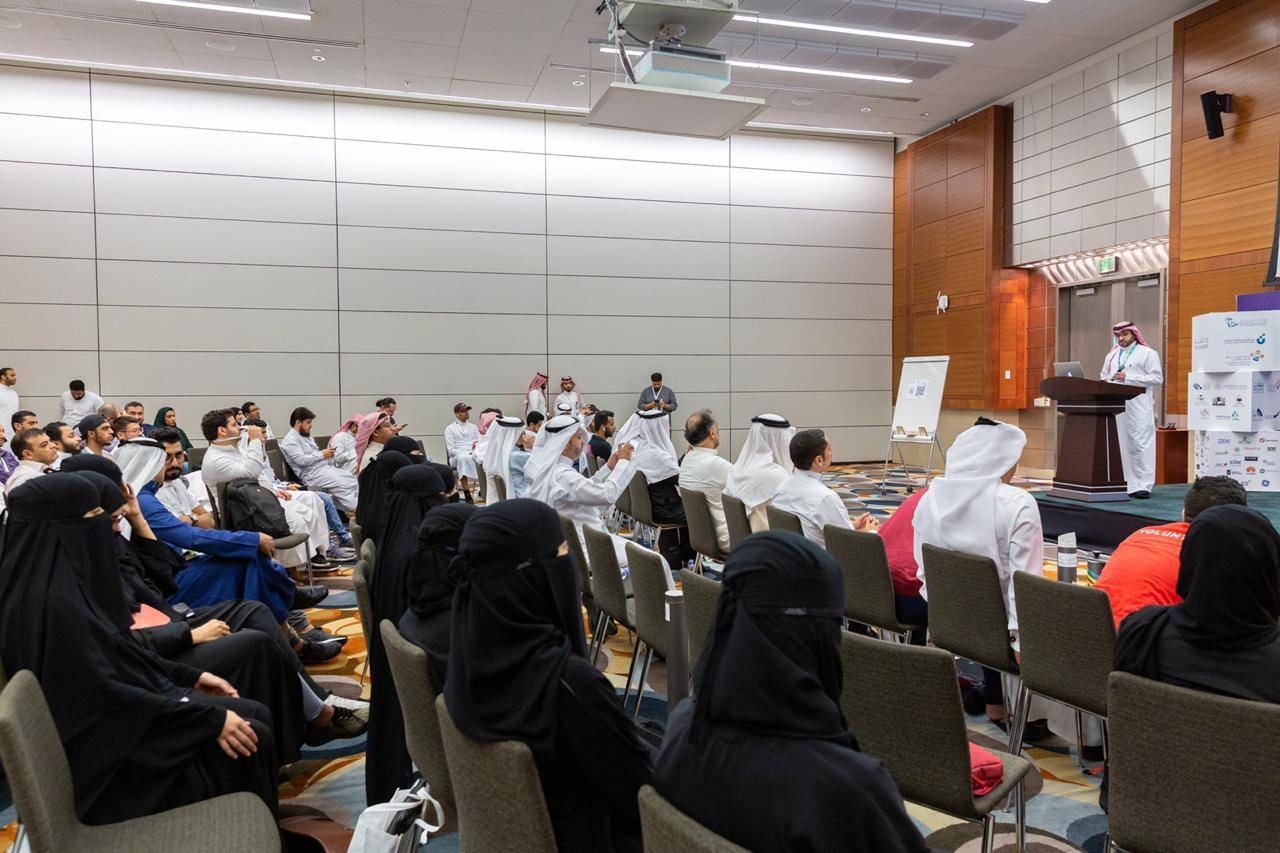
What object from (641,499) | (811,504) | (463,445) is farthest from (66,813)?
(463,445)

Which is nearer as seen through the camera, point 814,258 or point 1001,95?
point 1001,95

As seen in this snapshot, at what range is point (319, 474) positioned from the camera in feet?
26.9

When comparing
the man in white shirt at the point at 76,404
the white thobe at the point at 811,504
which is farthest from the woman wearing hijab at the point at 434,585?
the man in white shirt at the point at 76,404

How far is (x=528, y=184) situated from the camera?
44.4ft

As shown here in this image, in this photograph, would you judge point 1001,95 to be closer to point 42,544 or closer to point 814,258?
point 814,258

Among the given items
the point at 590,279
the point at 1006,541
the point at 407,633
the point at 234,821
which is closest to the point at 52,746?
the point at 234,821

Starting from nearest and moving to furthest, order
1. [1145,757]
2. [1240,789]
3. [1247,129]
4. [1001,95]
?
[1240,789] → [1145,757] → [1247,129] → [1001,95]

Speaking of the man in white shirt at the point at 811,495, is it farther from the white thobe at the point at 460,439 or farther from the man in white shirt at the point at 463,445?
the white thobe at the point at 460,439

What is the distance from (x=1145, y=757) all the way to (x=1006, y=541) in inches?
62.6

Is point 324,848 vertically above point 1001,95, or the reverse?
point 1001,95

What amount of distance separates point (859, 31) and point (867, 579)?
8458 millimetres

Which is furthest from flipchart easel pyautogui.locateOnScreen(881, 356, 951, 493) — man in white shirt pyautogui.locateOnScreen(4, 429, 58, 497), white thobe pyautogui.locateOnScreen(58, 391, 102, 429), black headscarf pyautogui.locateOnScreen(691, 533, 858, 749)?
white thobe pyautogui.locateOnScreen(58, 391, 102, 429)

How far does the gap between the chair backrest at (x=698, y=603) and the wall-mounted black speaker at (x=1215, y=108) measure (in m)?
9.62

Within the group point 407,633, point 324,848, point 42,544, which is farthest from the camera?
point 324,848
